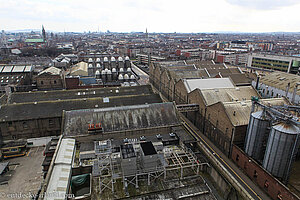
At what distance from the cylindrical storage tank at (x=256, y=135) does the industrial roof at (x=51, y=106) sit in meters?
30.5

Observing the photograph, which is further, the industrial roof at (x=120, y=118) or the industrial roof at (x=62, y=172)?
the industrial roof at (x=120, y=118)

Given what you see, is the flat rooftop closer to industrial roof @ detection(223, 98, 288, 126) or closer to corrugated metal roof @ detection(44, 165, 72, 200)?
corrugated metal roof @ detection(44, 165, 72, 200)

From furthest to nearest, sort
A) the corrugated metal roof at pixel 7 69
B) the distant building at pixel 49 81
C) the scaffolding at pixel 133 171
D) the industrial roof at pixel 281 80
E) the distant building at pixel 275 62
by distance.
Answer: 1. the distant building at pixel 275 62
2. the corrugated metal roof at pixel 7 69
3. the distant building at pixel 49 81
4. the industrial roof at pixel 281 80
5. the scaffolding at pixel 133 171

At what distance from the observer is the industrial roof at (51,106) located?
50.9m

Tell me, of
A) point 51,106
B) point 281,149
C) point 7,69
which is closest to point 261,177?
point 281,149

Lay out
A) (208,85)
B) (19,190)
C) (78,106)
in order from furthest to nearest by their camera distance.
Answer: (208,85) < (78,106) < (19,190)

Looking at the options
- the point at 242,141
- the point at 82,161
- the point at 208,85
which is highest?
the point at 208,85

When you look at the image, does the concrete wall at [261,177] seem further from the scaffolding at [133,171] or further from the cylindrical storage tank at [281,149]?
the scaffolding at [133,171]

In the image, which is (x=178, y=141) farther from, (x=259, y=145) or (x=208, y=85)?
(x=208, y=85)

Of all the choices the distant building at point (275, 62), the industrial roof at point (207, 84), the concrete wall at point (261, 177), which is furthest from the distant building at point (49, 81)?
the distant building at point (275, 62)

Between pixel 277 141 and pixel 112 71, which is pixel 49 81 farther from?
pixel 277 141

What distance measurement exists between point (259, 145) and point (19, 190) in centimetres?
4569

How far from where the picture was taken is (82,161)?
37844mm

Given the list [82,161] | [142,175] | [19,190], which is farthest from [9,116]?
[142,175]
